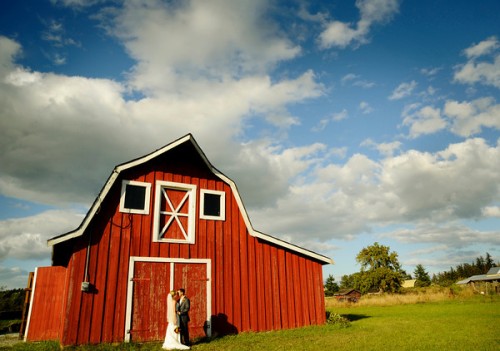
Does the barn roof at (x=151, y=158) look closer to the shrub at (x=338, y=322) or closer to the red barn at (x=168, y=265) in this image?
the red barn at (x=168, y=265)

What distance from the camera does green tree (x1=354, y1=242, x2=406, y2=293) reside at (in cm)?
5609

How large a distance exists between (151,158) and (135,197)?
1463mm

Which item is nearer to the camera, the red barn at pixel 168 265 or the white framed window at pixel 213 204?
the red barn at pixel 168 265

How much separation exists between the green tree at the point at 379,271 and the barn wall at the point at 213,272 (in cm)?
4796

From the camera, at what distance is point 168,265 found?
11.4 m

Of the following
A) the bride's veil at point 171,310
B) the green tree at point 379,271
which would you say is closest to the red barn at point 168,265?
the bride's veil at point 171,310

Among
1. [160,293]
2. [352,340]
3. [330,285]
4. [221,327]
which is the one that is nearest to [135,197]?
[160,293]

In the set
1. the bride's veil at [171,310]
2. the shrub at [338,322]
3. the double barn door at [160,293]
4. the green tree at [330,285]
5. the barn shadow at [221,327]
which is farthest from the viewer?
the green tree at [330,285]

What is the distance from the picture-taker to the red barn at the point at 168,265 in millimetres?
10211

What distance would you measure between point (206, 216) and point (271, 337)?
4736 millimetres

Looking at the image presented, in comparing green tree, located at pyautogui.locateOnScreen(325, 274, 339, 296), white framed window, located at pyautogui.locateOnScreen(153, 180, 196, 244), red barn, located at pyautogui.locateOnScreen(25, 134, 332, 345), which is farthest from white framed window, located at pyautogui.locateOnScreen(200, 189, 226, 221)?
green tree, located at pyautogui.locateOnScreen(325, 274, 339, 296)

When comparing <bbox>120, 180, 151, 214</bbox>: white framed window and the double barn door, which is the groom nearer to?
the double barn door

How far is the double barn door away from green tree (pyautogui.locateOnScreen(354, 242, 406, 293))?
51880mm

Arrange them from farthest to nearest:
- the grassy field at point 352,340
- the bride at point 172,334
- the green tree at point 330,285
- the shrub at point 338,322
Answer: the green tree at point 330,285, the shrub at point 338,322, the bride at point 172,334, the grassy field at point 352,340
